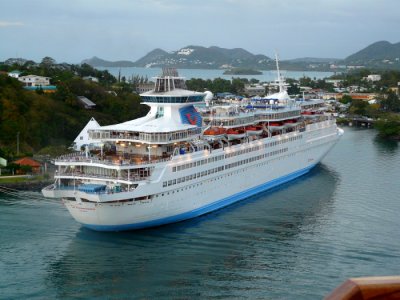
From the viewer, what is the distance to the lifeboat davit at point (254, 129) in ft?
103

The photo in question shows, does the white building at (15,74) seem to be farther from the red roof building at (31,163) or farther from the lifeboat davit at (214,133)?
the lifeboat davit at (214,133)

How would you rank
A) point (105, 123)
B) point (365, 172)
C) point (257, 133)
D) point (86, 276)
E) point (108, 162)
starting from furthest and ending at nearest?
1. point (105, 123)
2. point (365, 172)
3. point (257, 133)
4. point (108, 162)
5. point (86, 276)

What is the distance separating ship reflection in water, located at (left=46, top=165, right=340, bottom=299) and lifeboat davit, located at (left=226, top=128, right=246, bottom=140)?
5.23 meters

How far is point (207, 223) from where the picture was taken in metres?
23.1

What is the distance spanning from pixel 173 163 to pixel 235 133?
8.12 metres

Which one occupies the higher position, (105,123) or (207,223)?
(105,123)

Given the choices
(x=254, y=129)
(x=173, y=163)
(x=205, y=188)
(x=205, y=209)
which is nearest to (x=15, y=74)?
(x=254, y=129)

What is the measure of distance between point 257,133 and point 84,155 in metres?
12.3

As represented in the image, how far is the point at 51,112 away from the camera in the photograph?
43812 millimetres

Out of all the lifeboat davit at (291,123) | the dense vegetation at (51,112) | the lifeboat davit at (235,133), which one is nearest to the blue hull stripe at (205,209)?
the lifeboat davit at (235,133)

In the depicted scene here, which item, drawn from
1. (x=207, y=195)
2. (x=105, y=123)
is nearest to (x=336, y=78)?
(x=105, y=123)

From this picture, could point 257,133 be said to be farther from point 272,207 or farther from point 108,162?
point 108,162

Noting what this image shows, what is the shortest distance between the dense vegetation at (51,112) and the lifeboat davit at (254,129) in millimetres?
16562

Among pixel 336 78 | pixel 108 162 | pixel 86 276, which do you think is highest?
pixel 336 78
